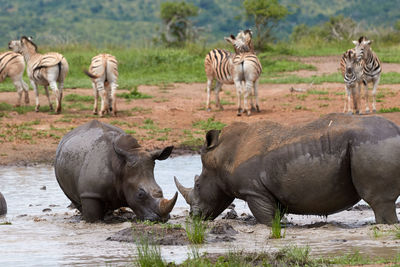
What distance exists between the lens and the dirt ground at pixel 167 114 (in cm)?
1520

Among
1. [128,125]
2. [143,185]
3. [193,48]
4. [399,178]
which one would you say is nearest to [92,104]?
[128,125]

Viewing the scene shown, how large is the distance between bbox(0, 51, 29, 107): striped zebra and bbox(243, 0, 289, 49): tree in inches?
485

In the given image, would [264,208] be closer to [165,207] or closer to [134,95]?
[165,207]

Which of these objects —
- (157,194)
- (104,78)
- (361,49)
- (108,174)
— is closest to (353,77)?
(361,49)

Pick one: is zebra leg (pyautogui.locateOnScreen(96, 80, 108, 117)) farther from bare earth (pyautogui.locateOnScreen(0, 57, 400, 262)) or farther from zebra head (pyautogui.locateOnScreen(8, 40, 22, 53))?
zebra head (pyautogui.locateOnScreen(8, 40, 22, 53))

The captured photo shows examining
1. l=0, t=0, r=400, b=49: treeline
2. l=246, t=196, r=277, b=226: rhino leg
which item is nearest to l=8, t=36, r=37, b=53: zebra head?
l=246, t=196, r=277, b=226: rhino leg

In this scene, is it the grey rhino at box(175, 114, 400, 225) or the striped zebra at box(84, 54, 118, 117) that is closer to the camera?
the grey rhino at box(175, 114, 400, 225)

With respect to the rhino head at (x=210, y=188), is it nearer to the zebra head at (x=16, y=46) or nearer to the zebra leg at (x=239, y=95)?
the zebra leg at (x=239, y=95)

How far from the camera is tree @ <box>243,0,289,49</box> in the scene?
30.6 m

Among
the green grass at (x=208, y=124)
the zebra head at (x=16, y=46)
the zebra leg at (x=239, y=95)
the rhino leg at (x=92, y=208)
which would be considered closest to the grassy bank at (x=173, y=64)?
the zebra head at (x=16, y=46)

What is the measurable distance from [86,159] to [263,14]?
2402cm

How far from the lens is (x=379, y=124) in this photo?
24.8ft

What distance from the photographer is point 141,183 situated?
806 centimetres

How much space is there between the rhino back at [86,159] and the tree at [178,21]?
27.3 meters
